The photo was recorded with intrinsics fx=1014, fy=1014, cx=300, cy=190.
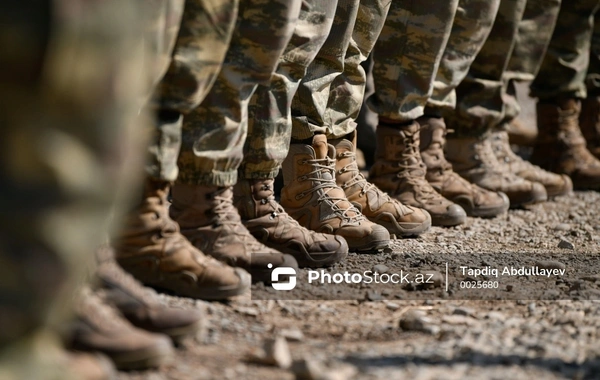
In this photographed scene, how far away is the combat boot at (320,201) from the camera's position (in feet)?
13.3

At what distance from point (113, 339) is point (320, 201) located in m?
1.88

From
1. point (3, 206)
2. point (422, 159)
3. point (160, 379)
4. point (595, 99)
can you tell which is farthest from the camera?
point (595, 99)

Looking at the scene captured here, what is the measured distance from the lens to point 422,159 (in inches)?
203

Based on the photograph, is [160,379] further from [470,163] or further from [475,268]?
[470,163]

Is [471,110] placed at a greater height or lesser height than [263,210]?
greater

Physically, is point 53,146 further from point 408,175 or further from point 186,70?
point 408,175

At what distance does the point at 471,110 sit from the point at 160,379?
3548mm

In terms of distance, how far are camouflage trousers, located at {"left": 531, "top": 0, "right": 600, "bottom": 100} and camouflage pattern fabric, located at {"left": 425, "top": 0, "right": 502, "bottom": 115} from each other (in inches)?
57.3

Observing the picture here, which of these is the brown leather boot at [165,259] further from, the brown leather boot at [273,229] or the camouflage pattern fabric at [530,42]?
the camouflage pattern fabric at [530,42]

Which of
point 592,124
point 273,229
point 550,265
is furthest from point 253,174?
point 592,124

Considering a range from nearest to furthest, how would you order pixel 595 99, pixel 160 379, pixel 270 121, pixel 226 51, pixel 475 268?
1. pixel 160 379
2. pixel 226 51
3. pixel 270 121
4. pixel 475 268
5. pixel 595 99

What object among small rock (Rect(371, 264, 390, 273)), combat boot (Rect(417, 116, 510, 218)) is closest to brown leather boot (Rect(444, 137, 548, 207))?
combat boot (Rect(417, 116, 510, 218))

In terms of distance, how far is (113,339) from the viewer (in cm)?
230

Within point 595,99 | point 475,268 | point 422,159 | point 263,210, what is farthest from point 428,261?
point 595,99
